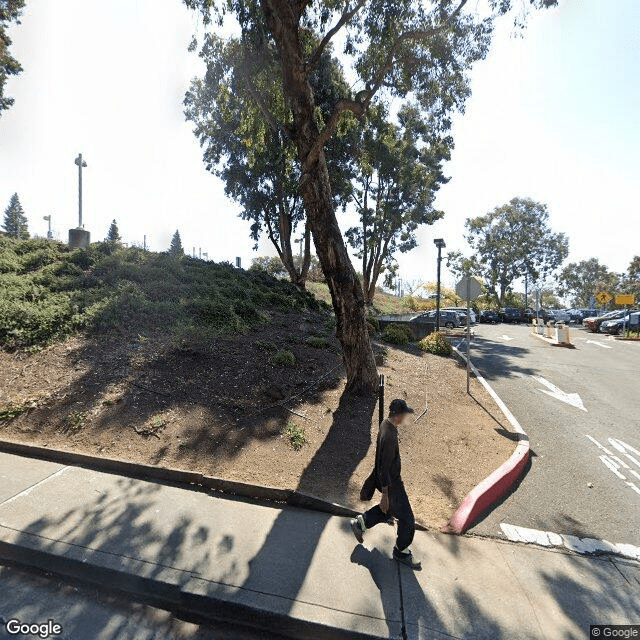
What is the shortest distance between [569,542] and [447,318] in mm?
27137

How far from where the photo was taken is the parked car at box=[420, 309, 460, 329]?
98.5 ft

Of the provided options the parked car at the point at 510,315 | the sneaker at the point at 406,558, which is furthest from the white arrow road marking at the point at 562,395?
the parked car at the point at 510,315

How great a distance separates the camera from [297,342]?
11.2 metres

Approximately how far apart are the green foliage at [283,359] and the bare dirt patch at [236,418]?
137 millimetres

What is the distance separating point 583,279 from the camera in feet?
273

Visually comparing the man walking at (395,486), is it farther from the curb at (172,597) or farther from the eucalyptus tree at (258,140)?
the eucalyptus tree at (258,140)

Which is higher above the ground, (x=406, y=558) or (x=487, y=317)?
(x=487, y=317)

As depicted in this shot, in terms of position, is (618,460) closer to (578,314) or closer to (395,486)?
(395,486)

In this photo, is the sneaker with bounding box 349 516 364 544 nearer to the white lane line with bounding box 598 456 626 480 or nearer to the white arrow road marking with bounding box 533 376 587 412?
the white lane line with bounding box 598 456 626 480

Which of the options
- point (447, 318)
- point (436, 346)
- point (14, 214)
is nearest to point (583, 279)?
point (447, 318)

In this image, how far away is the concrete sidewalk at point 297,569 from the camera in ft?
10.7

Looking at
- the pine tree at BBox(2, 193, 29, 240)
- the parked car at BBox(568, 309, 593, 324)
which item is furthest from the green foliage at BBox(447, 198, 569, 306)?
the pine tree at BBox(2, 193, 29, 240)

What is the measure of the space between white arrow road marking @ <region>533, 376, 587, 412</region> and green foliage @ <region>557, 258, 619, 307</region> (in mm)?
76955

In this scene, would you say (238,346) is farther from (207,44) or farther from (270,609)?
(207,44)
